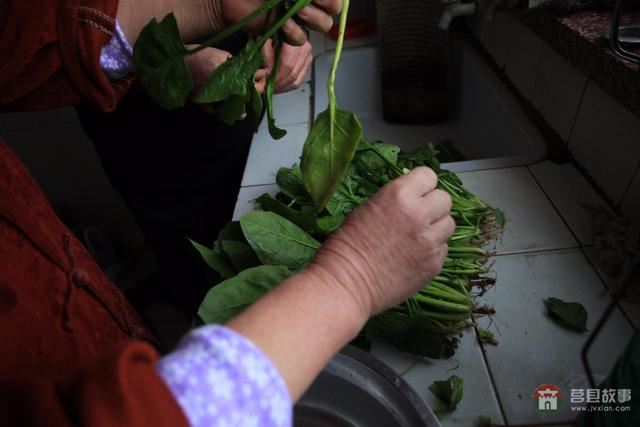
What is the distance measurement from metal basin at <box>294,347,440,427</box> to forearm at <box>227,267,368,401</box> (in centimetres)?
13

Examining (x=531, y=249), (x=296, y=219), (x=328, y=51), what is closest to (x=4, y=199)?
(x=296, y=219)

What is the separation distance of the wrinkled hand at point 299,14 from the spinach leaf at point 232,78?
3cm

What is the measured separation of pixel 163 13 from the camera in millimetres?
460

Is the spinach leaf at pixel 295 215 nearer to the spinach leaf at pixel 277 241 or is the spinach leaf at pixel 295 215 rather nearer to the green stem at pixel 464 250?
the spinach leaf at pixel 277 241

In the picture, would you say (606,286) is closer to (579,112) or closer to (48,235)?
(579,112)

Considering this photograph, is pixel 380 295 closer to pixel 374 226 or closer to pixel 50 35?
pixel 374 226

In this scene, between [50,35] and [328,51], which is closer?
[50,35]

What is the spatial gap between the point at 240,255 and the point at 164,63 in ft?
0.79

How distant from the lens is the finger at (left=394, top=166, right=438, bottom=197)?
35 cm

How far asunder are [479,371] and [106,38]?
52cm

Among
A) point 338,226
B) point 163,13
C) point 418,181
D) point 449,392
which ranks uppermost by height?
point 163,13

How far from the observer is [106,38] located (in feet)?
1.43

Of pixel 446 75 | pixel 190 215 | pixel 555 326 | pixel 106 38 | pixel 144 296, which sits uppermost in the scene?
pixel 106 38

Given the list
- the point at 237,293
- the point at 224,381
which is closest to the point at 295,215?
the point at 237,293
